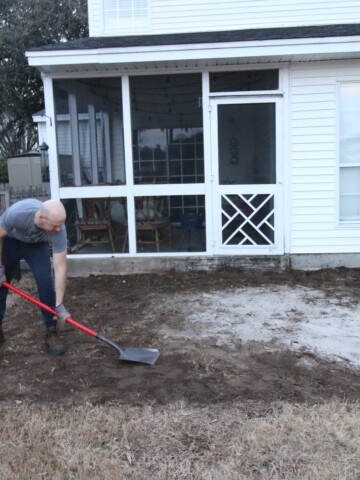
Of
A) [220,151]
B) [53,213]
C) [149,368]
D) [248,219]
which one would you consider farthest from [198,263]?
[53,213]

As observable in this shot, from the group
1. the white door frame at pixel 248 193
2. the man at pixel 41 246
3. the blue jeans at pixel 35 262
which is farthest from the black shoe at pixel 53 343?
the white door frame at pixel 248 193

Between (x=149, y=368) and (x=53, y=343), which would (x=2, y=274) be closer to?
(x=53, y=343)

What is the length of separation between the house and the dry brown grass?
3916 mm

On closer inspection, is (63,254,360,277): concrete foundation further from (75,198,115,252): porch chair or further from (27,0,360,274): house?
(75,198,115,252): porch chair

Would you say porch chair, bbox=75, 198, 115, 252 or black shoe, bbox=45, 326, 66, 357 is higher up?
porch chair, bbox=75, 198, 115, 252

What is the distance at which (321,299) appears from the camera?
5.64 metres

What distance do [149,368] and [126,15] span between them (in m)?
6.64

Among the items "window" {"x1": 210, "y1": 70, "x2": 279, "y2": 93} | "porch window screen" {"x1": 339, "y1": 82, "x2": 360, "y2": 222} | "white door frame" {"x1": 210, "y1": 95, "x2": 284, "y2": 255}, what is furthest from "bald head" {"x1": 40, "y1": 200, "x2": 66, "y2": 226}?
"porch window screen" {"x1": 339, "y1": 82, "x2": 360, "y2": 222}

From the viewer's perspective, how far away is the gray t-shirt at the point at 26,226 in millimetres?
3852

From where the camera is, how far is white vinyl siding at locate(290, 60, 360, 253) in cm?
671

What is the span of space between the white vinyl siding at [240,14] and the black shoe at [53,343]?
5758 mm

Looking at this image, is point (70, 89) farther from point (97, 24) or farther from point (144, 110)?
point (97, 24)

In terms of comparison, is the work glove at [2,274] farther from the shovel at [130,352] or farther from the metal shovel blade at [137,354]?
the metal shovel blade at [137,354]

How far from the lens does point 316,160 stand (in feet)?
22.5
